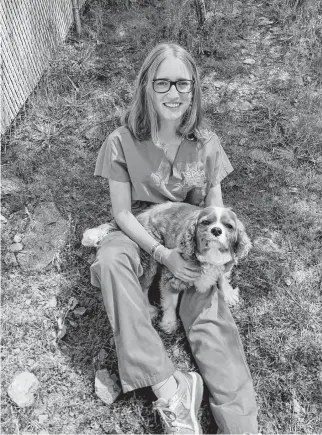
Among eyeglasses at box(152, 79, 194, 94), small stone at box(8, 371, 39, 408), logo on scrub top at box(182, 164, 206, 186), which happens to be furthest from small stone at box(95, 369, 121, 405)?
eyeglasses at box(152, 79, 194, 94)

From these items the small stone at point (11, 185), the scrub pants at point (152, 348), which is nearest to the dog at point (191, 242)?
the scrub pants at point (152, 348)

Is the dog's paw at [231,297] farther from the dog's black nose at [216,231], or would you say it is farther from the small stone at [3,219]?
the small stone at [3,219]

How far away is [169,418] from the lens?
7.72 ft

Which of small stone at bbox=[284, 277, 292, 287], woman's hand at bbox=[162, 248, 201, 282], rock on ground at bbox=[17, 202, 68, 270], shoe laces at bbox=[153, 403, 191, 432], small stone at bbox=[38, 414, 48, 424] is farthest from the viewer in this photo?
rock on ground at bbox=[17, 202, 68, 270]

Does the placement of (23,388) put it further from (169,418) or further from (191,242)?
(191,242)

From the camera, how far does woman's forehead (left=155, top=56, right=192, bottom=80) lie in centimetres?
262

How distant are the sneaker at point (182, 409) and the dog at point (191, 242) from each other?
0.57 m

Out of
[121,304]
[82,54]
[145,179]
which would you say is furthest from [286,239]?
[82,54]

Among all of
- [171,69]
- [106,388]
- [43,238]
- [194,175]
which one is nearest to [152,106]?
[171,69]

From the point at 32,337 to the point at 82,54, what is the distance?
149 inches

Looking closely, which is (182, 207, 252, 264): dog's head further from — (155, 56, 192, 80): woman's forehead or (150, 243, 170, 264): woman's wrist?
(155, 56, 192, 80): woman's forehead

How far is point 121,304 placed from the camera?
246 centimetres

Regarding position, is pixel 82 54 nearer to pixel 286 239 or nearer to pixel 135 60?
pixel 135 60

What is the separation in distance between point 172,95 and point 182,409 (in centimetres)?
204
